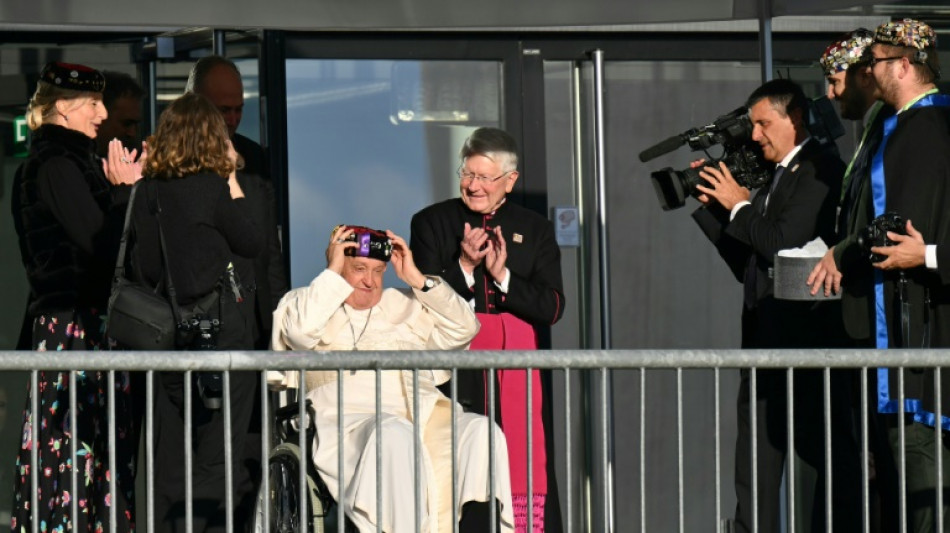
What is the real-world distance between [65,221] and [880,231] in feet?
8.87

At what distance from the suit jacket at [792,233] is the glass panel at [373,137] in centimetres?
204

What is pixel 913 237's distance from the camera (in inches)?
220

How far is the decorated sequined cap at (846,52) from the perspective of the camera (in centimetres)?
629

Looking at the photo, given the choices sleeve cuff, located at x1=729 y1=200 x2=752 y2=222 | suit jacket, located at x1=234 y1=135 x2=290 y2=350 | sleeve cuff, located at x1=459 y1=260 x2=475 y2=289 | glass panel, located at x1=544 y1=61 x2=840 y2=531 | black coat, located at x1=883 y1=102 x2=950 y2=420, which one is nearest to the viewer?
black coat, located at x1=883 y1=102 x2=950 y2=420

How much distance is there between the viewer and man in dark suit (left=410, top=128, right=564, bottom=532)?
686 centimetres

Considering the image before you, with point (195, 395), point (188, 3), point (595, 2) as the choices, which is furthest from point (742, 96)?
point (195, 395)

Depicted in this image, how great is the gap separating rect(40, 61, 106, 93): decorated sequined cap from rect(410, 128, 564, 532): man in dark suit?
1.37m

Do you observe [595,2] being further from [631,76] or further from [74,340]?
[74,340]

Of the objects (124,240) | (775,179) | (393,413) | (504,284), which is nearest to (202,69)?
(124,240)

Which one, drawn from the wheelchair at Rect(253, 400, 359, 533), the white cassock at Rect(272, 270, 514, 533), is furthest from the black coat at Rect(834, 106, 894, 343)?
the wheelchair at Rect(253, 400, 359, 533)

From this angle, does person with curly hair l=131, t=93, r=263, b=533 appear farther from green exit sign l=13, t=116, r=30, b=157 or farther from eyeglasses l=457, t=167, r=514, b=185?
green exit sign l=13, t=116, r=30, b=157

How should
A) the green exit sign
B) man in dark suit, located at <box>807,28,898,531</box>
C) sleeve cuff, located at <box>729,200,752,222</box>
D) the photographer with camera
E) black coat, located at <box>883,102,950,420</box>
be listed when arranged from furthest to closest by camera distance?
the green exit sign, sleeve cuff, located at <box>729,200,752,222</box>, man in dark suit, located at <box>807,28,898,531</box>, black coat, located at <box>883,102,950,420</box>, the photographer with camera

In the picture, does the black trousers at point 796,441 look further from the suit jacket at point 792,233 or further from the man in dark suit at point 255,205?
the man in dark suit at point 255,205

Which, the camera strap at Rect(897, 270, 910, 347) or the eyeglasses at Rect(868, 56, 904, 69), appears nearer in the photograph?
the camera strap at Rect(897, 270, 910, 347)
